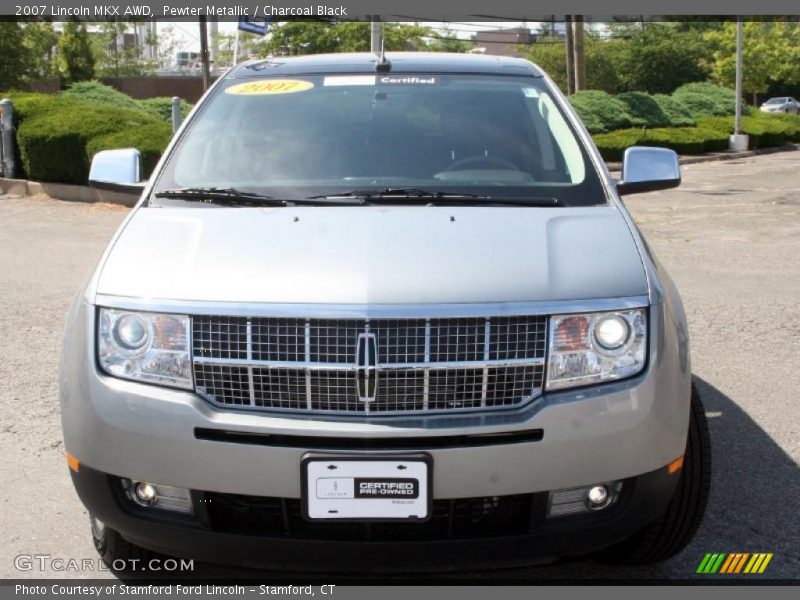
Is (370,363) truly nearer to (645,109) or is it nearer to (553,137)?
(553,137)

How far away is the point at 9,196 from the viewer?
15.4 metres

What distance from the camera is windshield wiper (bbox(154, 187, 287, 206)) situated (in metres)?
3.64

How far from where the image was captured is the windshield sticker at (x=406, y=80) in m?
4.53

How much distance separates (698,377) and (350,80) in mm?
2775

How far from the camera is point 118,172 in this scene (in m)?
4.45

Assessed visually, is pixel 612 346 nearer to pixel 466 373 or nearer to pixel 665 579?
pixel 466 373

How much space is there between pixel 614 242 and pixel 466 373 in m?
0.75

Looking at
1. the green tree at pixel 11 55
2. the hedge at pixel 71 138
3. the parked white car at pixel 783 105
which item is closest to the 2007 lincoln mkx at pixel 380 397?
the hedge at pixel 71 138

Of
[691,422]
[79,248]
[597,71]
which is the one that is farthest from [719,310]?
[597,71]

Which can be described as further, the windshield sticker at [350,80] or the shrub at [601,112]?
the shrub at [601,112]

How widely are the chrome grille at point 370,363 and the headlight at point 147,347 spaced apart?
0.05 meters

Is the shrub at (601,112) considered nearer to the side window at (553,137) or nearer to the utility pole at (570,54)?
the utility pole at (570,54)

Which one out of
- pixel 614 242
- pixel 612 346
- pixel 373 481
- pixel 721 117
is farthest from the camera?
pixel 721 117

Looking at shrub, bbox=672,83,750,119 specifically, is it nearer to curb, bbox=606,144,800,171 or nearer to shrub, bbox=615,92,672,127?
curb, bbox=606,144,800,171
